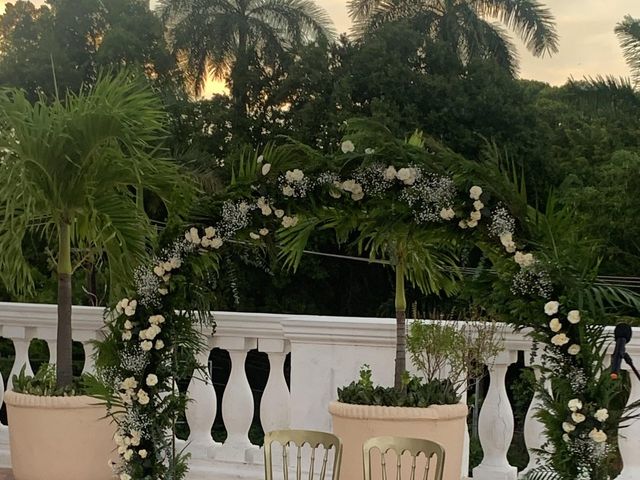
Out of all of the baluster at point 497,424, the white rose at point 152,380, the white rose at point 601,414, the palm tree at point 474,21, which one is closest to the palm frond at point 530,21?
the palm tree at point 474,21

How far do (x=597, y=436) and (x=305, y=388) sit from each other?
1.60 meters

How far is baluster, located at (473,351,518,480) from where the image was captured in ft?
14.4

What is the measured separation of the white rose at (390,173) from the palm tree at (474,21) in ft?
69.6

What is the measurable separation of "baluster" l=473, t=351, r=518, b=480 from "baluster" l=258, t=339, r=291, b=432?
1.03m

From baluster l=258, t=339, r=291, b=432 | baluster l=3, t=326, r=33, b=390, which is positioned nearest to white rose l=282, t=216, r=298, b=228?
baluster l=258, t=339, r=291, b=432

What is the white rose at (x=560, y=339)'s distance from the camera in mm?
3654

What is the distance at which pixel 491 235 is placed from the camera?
3.83 meters

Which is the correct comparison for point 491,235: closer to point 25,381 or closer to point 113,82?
point 113,82

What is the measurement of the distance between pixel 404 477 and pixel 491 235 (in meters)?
1.20

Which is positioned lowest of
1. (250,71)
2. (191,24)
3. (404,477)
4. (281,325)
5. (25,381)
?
(404,477)

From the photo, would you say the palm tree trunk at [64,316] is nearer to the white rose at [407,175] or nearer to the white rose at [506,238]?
the white rose at [407,175]

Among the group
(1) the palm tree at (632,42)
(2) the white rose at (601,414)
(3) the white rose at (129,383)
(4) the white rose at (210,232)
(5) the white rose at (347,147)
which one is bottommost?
(2) the white rose at (601,414)

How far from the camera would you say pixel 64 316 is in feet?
16.2

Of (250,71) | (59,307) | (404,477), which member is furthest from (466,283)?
(250,71)
